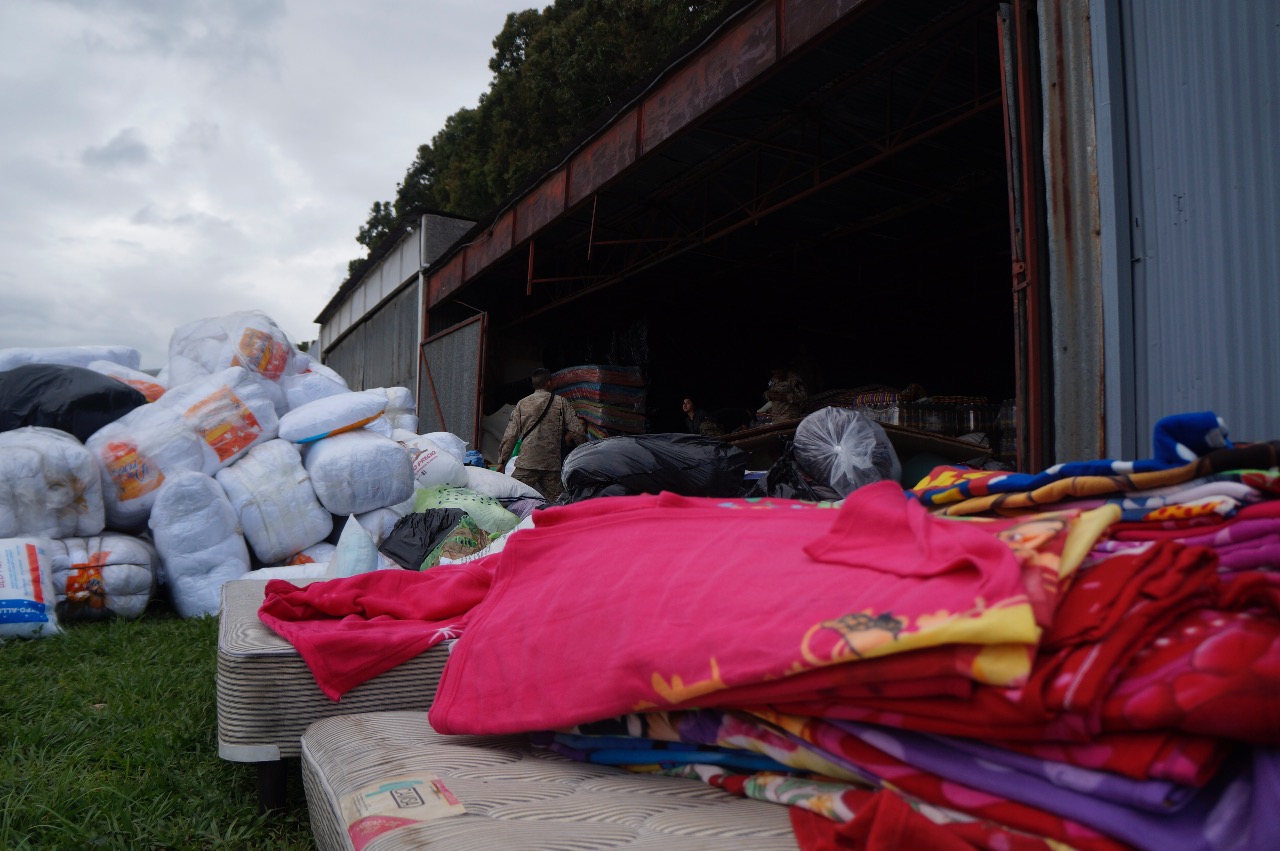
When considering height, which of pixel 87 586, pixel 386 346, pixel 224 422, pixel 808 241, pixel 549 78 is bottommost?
pixel 87 586

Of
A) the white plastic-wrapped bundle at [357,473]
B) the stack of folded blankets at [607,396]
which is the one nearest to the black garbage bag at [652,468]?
the white plastic-wrapped bundle at [357,473]

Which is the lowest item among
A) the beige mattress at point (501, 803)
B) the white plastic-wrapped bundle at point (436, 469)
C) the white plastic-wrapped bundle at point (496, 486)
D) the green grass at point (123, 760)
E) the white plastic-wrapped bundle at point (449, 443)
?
the green grass at point (123, 760)

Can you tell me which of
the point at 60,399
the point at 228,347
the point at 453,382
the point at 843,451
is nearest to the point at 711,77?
the point at 843,451

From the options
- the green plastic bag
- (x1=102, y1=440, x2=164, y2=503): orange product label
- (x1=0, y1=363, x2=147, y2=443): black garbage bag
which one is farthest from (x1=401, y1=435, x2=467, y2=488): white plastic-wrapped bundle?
(x1=0, y1=363, x2=147, y2=443): black garbage bag

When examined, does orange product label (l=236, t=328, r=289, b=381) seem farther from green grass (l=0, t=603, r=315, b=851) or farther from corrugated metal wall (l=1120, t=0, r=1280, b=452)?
corrugated metal wall (l=1120, t=0, r=1280, b=452)

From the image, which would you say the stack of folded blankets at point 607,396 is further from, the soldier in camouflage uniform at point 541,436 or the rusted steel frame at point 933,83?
the rusted steel frame at point 933,83

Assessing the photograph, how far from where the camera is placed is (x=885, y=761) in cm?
89

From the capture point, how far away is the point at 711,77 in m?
5.11

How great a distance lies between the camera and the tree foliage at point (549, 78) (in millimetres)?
15922

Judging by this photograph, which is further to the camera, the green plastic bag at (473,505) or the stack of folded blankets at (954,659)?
the green plastic bag at (473,505)

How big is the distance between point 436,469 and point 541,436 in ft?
5.35

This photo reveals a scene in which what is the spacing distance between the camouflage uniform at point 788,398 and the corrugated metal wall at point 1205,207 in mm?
5219

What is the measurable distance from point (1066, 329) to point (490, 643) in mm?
2153

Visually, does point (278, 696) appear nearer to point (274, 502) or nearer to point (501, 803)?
point (501, 803)
